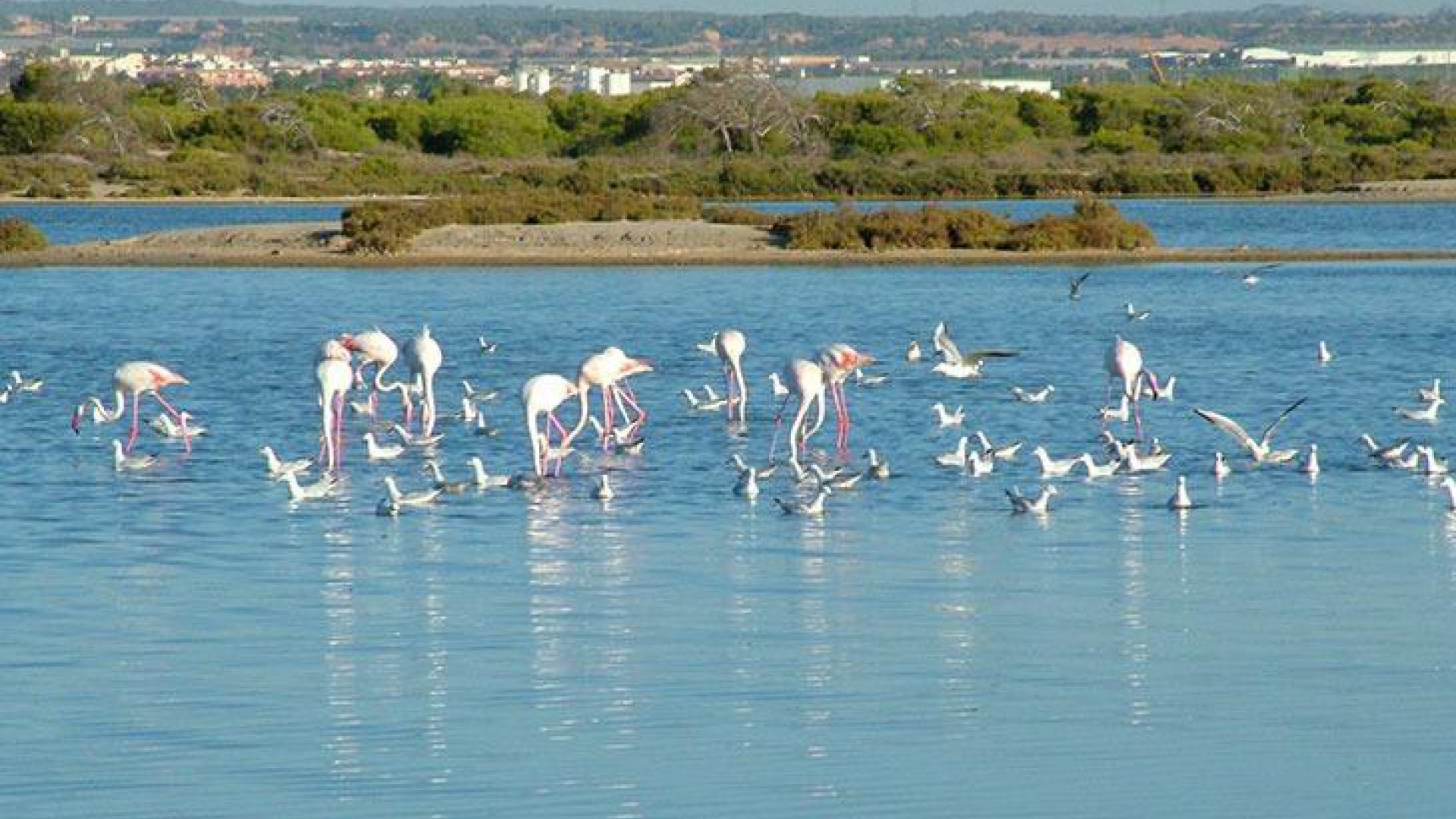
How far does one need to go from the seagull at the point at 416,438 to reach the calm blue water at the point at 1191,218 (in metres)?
24.1

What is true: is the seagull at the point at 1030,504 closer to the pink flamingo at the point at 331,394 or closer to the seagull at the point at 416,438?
the pink flamingo at the point at 331,394

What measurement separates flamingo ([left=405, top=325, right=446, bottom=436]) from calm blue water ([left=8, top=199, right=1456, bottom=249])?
23.6 m

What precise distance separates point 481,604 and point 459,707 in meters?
2.36

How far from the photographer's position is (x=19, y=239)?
42469 mm

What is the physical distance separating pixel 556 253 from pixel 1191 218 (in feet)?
54.3

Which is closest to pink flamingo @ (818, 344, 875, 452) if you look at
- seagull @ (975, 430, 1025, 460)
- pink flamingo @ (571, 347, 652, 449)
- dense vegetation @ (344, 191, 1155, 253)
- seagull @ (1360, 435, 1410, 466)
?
seagull @ (975, 430, 1025, 460)

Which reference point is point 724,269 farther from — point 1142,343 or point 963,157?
point 963,157

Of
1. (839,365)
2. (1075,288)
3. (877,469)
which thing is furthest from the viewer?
(1075,288)

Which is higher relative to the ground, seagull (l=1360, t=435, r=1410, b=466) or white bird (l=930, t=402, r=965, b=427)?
seagull (l=1360, t=435, r=1410, b=466)

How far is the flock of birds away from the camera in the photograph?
55.6 feet

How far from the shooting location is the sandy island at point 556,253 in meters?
39.9

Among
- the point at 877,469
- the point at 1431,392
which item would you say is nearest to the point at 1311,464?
the point at 877,469

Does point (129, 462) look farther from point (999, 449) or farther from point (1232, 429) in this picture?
point (1232, 429)

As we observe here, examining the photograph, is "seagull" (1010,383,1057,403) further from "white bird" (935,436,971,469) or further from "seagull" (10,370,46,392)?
"seagull" (10,370,46,392)
